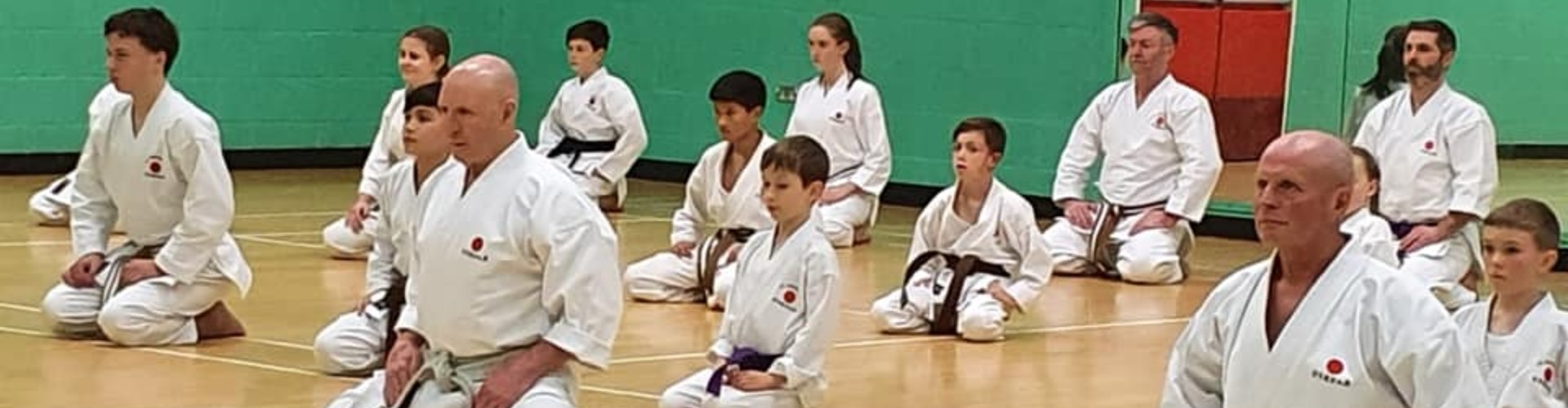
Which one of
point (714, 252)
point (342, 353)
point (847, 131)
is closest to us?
point (342, 353)

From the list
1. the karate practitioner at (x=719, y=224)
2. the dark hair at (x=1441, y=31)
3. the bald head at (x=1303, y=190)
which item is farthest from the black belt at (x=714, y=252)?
the bald head at (x=1303, y=190)

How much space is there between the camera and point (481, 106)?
5.95m

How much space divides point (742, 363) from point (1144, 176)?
5.32 metres

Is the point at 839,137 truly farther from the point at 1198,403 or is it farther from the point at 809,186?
the point at 1198,403

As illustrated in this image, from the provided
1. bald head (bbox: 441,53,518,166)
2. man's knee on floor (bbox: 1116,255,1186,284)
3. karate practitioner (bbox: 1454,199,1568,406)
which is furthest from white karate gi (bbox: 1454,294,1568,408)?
man's knee on floor (bbox: 1116,255,1186,284)

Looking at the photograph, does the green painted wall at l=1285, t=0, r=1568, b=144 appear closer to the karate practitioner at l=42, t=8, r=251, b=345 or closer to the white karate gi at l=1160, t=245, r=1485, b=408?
the karate practitioner at l=42, t=8, r=251, b=345

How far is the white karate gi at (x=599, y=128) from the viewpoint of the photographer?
14.1 meters

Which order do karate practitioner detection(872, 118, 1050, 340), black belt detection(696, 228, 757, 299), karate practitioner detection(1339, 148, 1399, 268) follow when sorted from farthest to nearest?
black belt detection(696, 228, 757, 299) → karate practitioner detection(872, 118, 1050, 340) → karate practitioner detection(1339, 148, 1399, 268)

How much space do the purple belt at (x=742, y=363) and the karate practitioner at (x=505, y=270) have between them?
142 centimetres

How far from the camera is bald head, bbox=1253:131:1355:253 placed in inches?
179

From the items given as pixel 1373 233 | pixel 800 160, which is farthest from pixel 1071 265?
pixel 800 160

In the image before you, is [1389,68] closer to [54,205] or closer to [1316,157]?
[54,205]

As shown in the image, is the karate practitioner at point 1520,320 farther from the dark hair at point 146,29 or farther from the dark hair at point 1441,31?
the dark hair at point 146,29

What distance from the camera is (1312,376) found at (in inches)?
183
